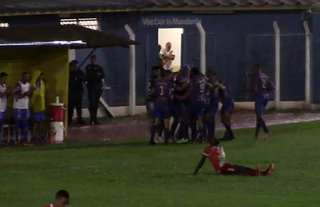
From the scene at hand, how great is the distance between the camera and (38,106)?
23281 millimetres

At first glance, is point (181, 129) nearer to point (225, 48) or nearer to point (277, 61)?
→ point (225, 48)

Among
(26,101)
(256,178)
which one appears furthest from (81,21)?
(256,178)

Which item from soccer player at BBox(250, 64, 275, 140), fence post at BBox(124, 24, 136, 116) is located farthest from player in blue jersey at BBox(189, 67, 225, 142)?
fence post at BBox(124, 24, 136, 116)

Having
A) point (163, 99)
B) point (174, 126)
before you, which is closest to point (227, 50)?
point (174, 126)

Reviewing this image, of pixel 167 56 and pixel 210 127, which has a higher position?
pixel 167 56

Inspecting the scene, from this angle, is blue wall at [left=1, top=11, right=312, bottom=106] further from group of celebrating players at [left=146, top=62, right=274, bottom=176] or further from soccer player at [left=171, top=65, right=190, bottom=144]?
soccer player at [left=171, top=65, right=190, bottom=144]

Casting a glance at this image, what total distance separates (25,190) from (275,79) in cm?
1675

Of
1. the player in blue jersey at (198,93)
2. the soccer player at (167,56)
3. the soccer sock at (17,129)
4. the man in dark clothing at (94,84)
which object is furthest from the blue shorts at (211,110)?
the soccer player at (167,56)

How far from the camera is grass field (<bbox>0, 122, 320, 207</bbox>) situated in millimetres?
15055

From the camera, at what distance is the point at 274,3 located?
31.1 metres

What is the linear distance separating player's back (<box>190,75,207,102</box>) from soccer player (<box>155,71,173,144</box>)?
53 centimetres

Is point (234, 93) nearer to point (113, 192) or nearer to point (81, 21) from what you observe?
point (81, 21)

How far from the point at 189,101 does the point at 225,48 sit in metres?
8.78

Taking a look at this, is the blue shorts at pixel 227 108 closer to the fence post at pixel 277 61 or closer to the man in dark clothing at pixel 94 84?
the man in dark clothing at pixel 94 84
